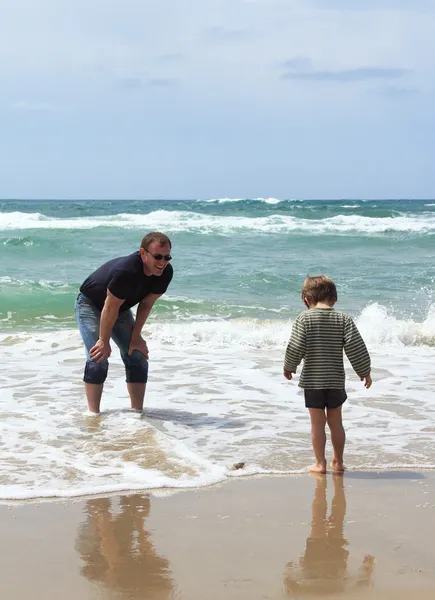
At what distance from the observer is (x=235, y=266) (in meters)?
18.9

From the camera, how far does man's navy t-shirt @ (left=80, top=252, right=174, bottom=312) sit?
5.47 m

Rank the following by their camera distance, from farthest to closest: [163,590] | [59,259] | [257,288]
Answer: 1. [59,259]
2. [257,288]
3. [163,590]

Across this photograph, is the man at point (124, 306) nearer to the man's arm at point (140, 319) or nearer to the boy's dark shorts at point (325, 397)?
the man's arm at point (140, 319)

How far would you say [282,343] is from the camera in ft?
33.4

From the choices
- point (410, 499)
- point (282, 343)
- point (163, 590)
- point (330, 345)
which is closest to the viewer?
point (163, 590)

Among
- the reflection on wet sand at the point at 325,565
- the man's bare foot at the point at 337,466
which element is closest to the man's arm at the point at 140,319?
the man's bare foot at the point at 337,466

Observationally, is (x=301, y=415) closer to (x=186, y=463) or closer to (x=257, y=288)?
(x=186, y=463)

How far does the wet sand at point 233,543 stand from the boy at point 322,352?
45cm

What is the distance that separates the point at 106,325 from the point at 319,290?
170cm

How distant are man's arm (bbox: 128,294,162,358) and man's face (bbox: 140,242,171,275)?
1.09 ft

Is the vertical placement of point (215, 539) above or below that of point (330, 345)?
below

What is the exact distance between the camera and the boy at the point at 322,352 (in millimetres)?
4715

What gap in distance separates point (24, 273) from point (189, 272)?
12.8 ft

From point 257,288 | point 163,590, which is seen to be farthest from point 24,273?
point 163,590
